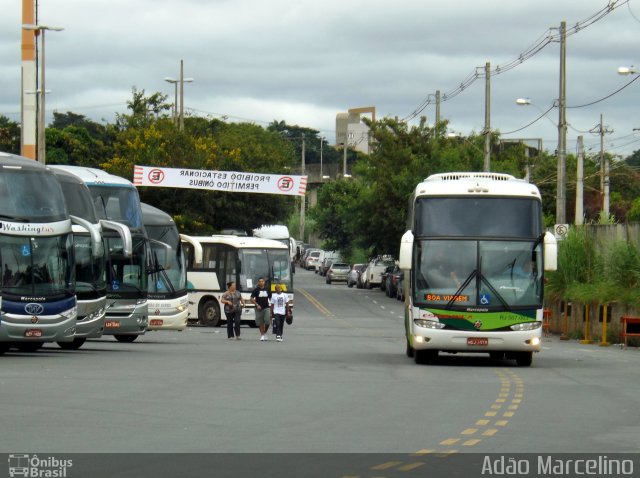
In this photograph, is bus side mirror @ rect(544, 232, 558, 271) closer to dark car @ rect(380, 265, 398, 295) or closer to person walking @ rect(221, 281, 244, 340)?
person walking @ rect(221, 281, 244, 340)

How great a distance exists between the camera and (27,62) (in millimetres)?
34625

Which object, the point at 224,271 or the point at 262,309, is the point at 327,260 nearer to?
the point at 224,271

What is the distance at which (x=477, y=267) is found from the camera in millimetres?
24609

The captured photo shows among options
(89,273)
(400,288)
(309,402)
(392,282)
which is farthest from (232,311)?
(392,282)

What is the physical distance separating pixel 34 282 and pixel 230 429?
1294 cm

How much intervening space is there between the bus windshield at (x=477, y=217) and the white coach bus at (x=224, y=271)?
23.3m

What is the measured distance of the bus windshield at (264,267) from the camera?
4869cm

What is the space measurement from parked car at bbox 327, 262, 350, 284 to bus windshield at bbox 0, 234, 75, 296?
69.4 m

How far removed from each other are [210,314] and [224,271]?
1.69 metres

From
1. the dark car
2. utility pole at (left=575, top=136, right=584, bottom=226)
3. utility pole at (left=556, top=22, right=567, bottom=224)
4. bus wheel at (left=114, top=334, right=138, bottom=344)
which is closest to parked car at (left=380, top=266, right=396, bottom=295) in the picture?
the dark car

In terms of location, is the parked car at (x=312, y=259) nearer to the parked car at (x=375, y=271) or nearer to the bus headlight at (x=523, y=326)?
the parked car at (x=375, y=271)

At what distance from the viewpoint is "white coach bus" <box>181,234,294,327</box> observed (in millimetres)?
48250
